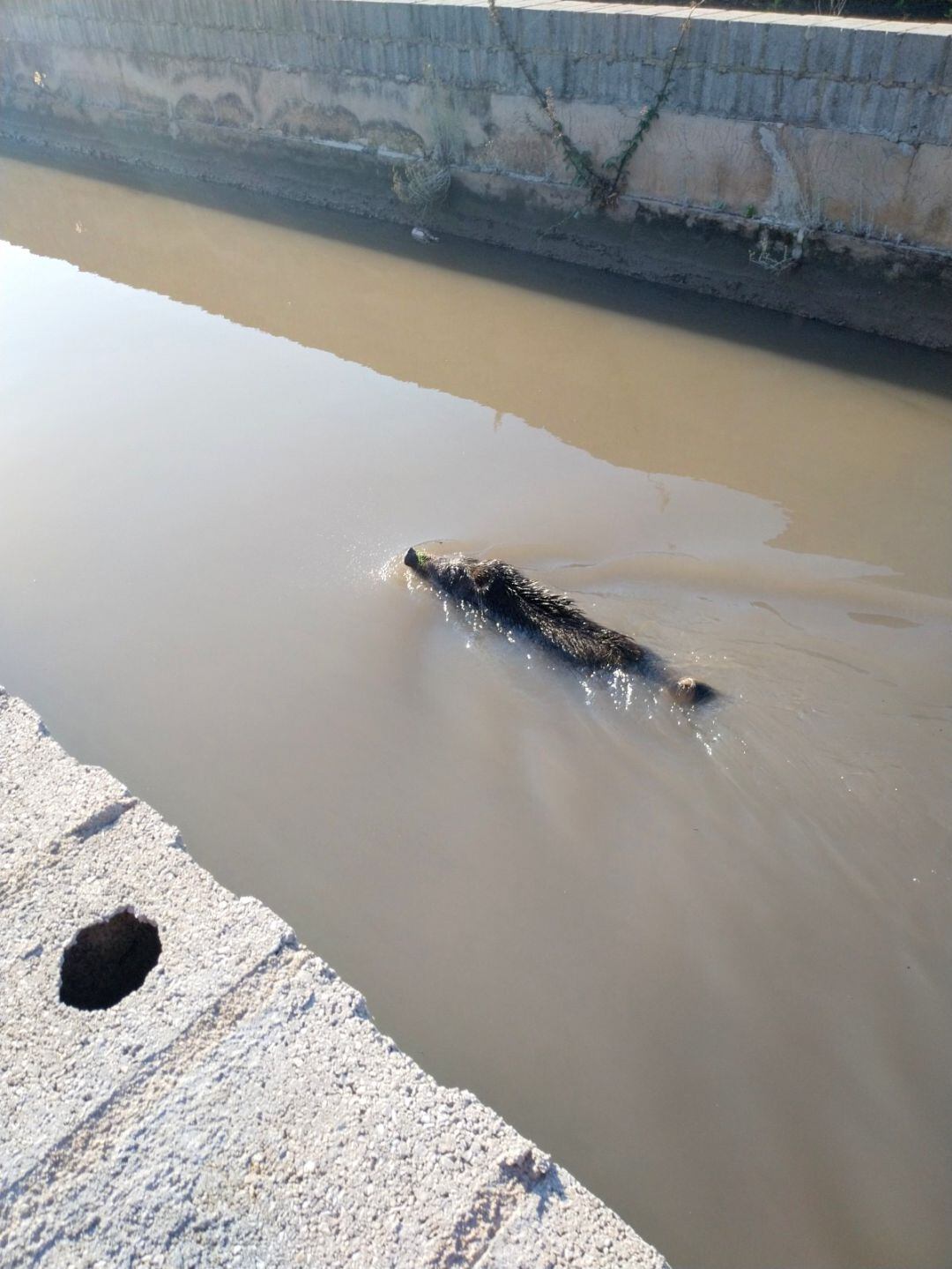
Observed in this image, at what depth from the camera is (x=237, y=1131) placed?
2887 mm

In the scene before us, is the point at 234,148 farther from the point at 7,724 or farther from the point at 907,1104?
the point at 907,1104

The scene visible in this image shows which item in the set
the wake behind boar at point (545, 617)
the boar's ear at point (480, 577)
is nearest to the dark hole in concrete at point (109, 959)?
the wake behind boar at point (545, 617)

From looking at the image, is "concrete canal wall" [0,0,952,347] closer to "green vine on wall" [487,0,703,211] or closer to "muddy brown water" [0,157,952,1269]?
"green vine on wall" [487,0,703,211]

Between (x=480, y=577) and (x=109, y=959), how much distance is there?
120 inches

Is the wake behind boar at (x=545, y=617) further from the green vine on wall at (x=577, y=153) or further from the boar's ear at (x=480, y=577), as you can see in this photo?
the green vine on wall at (x=577, y=153)

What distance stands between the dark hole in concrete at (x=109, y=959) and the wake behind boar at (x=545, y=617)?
8.89 ft

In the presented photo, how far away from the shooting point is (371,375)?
28.4ft

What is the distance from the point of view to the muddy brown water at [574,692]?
3574 millimetres

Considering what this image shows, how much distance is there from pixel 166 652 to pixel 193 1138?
11.0 ft

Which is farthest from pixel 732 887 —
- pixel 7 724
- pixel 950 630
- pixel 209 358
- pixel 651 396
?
pixel 209 358

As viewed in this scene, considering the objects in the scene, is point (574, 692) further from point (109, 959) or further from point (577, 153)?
point (577, 153)

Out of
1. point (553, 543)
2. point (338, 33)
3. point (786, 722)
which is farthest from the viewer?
point (338, 33)

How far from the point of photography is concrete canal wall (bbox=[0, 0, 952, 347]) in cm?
807

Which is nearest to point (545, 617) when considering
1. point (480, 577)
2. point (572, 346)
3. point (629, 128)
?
point (480, 577)
